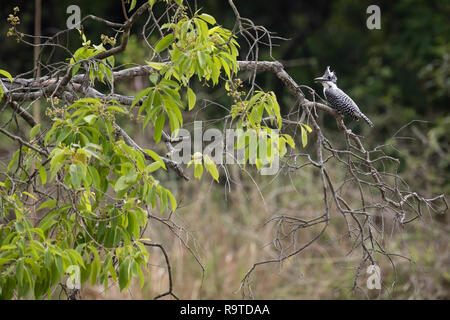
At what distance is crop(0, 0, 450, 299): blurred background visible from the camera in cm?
555

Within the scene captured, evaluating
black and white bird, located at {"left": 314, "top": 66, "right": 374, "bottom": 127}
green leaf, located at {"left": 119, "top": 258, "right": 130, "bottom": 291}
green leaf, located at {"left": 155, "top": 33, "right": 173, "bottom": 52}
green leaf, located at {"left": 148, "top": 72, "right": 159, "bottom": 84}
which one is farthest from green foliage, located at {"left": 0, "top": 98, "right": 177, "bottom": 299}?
black and white bird, located at {"left": 314, "top": 66, "right": 374, "bottom": 127}

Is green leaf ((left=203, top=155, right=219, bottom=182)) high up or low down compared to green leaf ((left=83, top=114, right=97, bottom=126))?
down

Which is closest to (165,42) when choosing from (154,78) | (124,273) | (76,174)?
(154,78)

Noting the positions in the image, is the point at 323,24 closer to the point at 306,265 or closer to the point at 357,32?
the point at 357,32

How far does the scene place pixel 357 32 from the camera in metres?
10.1

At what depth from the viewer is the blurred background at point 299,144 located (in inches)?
218

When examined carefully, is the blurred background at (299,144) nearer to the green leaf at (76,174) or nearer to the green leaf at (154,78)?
the green leaf at (154,78)

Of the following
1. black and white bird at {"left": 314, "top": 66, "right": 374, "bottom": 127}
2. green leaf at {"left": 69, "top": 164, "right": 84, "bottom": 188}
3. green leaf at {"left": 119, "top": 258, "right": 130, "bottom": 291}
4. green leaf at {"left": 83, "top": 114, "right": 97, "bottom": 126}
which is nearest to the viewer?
green leaf at {"left": 69, "top": 164, "right": 84, "bottom": 188}

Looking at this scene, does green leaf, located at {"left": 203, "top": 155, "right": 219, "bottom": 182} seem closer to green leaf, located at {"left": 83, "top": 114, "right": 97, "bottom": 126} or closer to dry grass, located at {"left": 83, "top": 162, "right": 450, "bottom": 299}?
green leaf, located at {"left": 83, "top": 114, "right": 97, "bottom": 126}

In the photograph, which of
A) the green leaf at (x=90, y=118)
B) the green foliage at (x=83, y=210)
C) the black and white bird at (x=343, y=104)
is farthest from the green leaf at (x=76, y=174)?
the black and white bird at (x=343, y=104)

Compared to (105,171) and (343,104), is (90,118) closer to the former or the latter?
(105,171)
